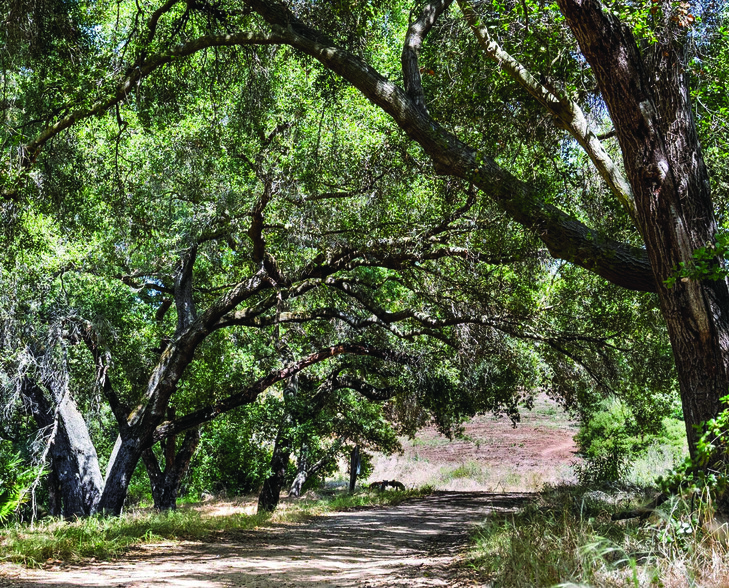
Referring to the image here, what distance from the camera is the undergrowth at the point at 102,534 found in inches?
268

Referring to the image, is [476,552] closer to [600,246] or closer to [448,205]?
[600,246]

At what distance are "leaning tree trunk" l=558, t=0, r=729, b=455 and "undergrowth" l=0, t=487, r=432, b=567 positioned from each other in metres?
6.25

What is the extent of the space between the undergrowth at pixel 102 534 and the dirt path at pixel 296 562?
359mm

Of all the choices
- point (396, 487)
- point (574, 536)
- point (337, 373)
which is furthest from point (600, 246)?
point (396, 487)

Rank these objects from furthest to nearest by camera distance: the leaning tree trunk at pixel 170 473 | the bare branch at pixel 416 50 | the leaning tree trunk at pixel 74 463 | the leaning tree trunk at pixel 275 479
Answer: the leaning tree trunk at pixel 170 473 → the leaning tree trunk at pixel 275 479 → the leaning tree trunk at pixel 74 463 → the bare branch at pixel 416 50

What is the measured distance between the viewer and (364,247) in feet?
33.8

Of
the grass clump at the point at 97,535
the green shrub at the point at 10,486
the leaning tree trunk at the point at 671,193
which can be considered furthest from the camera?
the green shrub at the point at 10,486

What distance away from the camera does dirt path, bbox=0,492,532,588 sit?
5680 mm

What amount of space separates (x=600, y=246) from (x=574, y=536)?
8.28ft

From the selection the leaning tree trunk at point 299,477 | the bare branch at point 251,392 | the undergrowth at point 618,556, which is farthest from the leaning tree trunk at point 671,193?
the leaning tree trunk at point 299,477

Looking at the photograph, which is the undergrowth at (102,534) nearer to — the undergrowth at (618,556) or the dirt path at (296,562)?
the dirt path at (296,562)

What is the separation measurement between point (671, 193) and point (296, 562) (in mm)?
5314

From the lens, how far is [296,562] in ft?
23.4

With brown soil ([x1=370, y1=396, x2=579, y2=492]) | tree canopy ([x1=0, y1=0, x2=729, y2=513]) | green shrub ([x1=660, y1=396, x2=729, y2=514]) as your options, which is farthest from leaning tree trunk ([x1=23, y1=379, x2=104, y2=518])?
brown soil ([x1=370, y1=396, x2=579, y2=492])
